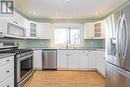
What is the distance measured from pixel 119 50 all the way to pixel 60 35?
5433 millimetres

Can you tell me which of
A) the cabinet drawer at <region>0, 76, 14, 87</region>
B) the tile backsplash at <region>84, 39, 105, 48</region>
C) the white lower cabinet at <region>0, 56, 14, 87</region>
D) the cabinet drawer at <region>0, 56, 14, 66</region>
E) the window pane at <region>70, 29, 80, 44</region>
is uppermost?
the window pane at <region>70, 29, 80, 44</region>

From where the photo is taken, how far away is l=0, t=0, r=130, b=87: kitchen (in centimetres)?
464

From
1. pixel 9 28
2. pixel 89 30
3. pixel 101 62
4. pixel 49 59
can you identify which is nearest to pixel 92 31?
pixel 89 30

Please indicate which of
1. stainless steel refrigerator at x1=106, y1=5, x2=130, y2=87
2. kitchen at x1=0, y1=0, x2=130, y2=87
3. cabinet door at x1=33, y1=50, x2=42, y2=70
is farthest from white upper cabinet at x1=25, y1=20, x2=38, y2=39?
stainless steel refrigerator at x1=106, y1=5, x2=130, y2=87

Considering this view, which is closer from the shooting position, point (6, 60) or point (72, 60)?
point (6, 60)

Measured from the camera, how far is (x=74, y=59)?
7059 mm

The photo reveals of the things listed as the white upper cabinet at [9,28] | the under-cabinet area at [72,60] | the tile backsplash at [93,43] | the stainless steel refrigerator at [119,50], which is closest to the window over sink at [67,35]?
the tile backsplash at [93,43]

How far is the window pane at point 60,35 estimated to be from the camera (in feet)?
26.0

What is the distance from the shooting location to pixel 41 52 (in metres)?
Answer: 7.01

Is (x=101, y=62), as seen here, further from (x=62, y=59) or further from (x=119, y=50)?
(x=119, y=50)

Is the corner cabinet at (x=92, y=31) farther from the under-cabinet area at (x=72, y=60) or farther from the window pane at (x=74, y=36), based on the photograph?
the under-cabinet area at (x=72, y=60)

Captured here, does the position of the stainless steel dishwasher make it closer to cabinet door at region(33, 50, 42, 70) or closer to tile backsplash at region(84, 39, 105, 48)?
cabinet door at region(33, 50, 42, 70)

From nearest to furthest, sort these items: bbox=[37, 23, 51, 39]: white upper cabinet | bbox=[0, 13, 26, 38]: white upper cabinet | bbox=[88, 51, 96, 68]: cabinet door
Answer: bbox=[0, 13, 26, 38]: white upper cabinet < bbox=[88, 51, 96, 68]: cabinet door < bbox=[37, 23, 51, 39]: white upper cabinet

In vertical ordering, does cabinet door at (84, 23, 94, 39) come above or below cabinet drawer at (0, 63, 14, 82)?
above
